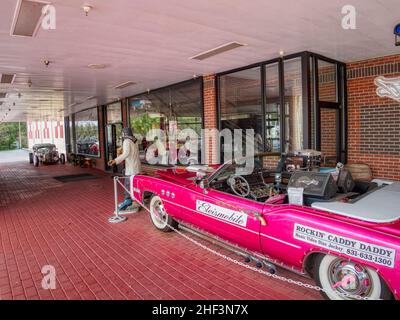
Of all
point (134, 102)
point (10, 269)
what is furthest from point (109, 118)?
point (10, 269)

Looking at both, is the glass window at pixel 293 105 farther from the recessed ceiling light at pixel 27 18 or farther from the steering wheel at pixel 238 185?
the recessed ceiling light at pixel 27 18

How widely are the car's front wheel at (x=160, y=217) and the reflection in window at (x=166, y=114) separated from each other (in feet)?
11.8

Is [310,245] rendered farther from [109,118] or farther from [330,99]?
[109,118]

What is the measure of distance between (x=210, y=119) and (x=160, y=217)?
11.9ft

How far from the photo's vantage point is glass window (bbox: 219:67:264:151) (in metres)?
6.82

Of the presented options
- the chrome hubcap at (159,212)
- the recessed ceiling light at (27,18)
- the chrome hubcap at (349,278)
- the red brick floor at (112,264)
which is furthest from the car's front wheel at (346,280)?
the recessed ceiling light at (27,18)

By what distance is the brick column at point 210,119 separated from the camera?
773cm

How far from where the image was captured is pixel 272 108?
255 inches

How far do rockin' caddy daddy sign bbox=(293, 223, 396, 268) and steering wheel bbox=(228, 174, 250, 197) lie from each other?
3.62 ft

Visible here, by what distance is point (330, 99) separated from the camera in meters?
6.35

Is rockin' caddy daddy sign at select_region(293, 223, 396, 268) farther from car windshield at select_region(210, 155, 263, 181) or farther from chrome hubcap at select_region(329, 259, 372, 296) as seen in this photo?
car windshield at select_region(210, 155, 263, 181)
